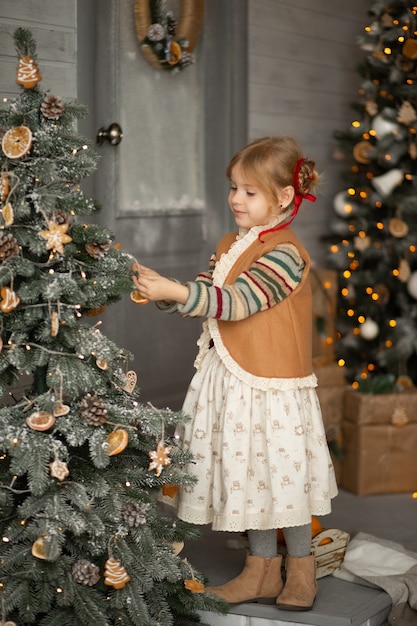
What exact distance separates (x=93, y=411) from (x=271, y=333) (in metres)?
0.58

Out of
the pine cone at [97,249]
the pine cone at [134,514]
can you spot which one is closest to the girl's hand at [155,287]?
the pine cone at [97,249]

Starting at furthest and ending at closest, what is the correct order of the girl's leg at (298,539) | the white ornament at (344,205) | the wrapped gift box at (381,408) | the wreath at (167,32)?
the white ornament at (344,205) < the wrapped gift box at (381,408) < the wreath at (167,32) < the girl's leg at (298,539)

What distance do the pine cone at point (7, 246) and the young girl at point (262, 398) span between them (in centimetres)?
48

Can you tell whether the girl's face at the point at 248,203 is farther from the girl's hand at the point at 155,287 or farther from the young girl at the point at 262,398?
the girl's hand at the point at 155,287

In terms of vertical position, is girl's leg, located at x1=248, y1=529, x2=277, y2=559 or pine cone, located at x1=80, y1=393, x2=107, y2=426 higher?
pine cone, located at x1=80, y1=393, x2=107, y2=426

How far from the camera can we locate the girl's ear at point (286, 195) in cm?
256

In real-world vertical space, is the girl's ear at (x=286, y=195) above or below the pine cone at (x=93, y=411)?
above

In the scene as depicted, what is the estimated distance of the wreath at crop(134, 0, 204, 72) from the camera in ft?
12.4

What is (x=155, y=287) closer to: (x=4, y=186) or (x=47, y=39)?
(x=4, y=186)

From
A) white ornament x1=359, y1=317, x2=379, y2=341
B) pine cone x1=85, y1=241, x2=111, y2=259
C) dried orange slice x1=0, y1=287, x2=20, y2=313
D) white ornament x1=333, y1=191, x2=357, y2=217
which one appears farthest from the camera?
white ornament x1=333, y1=191, x2=357, y2=217

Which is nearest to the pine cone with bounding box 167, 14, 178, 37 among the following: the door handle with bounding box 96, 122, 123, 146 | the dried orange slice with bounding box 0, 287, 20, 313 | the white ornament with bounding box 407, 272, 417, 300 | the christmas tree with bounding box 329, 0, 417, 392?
the door handle with bounding box 96, 122, 123, 146

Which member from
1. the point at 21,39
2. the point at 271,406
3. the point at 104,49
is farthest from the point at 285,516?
the point at 104,49

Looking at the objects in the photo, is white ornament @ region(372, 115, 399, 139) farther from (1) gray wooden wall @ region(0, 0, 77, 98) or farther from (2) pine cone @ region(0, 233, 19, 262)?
(2) pine cone @ region(0, 233, 19, 262)

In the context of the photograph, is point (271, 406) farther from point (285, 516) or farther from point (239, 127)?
point (239, 127)
